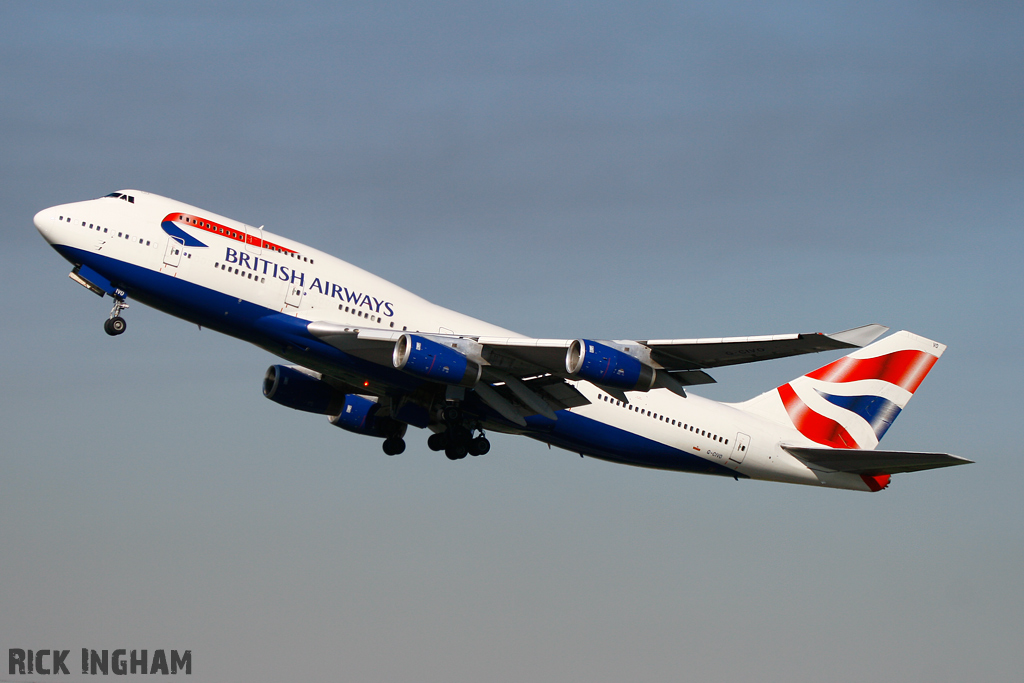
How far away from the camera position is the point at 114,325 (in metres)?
28.8

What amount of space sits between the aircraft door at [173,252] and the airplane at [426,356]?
1.5 inches

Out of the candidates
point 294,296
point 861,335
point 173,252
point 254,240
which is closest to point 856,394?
point 861,335

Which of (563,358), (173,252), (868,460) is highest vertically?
(173,252)

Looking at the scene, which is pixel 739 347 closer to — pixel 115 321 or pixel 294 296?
pixel 294 296

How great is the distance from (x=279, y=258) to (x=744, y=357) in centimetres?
1275

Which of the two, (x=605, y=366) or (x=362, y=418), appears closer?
(x=605, y=366)

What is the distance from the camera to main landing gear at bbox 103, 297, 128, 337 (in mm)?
28594

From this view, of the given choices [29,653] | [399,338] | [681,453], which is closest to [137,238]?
[399,338]

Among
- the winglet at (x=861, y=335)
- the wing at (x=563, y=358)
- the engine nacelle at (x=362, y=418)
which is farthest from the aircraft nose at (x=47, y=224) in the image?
the winglet at (x=861, y=335)

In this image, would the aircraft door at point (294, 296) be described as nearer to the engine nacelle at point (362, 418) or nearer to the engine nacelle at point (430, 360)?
A: the engine nacelle at point (430, 360)

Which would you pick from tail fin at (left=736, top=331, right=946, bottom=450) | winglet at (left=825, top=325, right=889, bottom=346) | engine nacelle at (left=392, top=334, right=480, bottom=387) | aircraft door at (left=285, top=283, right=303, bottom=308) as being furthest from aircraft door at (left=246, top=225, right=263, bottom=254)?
tail fin at (left=736, top=331, right=946, bottom=450)

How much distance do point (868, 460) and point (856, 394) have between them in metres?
5.38

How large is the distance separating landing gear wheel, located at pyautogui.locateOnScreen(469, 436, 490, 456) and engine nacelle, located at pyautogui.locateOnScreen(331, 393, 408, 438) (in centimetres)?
477

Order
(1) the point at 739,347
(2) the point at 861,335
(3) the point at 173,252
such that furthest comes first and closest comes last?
1. (3) the point at 173,252
2. (1) the point at 739,347
3. (2) the point at 861,335
